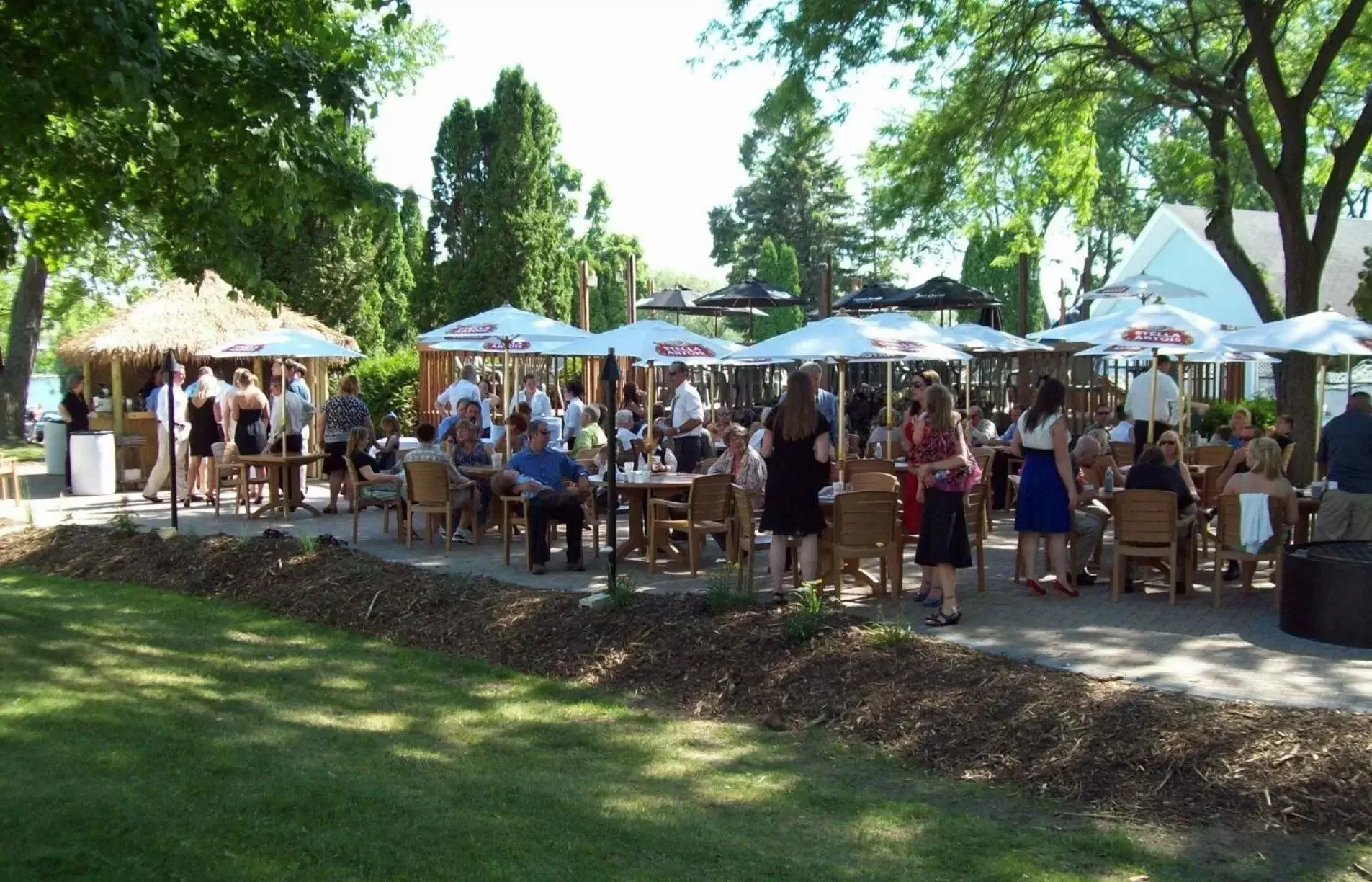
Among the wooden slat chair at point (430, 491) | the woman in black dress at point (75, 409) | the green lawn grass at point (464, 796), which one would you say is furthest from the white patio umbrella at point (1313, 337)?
the woman in black dress at point (75, 409)

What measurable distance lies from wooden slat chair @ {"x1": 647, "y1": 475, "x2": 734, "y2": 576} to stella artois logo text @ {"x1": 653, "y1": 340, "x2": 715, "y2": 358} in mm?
2458

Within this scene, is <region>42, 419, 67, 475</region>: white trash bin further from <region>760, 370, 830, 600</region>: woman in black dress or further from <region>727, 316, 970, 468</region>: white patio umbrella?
<region>760, 370, 830, 600</region>: woman in black dress

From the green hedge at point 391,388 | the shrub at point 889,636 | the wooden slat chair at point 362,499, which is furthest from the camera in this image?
the green hedge at point 391,388

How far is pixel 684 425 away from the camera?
14.6 metres

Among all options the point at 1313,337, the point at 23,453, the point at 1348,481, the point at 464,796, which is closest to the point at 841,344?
the point at 1313,337

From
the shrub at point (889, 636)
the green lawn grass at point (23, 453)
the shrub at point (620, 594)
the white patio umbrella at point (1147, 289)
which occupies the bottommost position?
the shrub at point (889, 636)

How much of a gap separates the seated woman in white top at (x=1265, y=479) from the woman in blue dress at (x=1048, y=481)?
3.95ft

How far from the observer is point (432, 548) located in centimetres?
1252

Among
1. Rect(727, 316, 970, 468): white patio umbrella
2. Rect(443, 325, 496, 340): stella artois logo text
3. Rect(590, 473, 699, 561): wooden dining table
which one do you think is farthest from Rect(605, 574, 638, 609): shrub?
Rect(443, 325, 496, 340): stella artois logo text

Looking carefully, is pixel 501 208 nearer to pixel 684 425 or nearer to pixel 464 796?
pixel 684 425

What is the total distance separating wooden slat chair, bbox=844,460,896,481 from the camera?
37.7ft

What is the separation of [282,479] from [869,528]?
8.75 m

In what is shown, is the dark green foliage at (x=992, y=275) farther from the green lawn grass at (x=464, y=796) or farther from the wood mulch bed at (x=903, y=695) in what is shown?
the green lawn grass at (x=464, y=796)

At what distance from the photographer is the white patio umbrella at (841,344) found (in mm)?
11898
